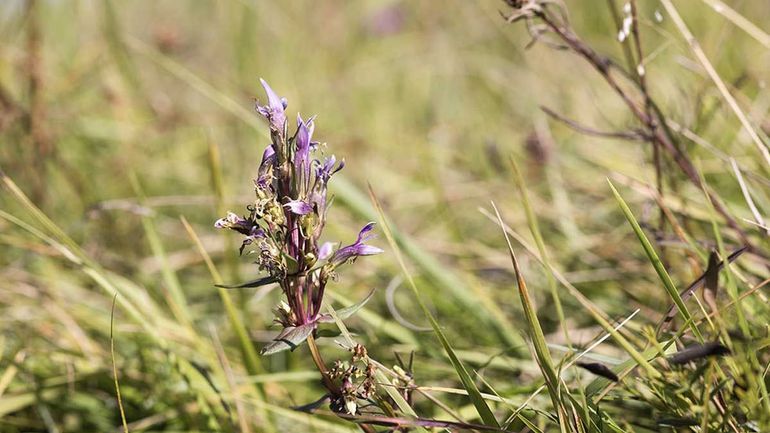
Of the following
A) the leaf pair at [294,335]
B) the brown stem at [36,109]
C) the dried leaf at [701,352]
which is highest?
the brown stem at [36,109]

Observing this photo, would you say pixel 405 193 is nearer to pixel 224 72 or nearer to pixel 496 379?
pixel 496 379

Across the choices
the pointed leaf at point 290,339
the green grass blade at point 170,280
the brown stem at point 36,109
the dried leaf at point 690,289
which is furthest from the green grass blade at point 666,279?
the brown stem at point 36,109

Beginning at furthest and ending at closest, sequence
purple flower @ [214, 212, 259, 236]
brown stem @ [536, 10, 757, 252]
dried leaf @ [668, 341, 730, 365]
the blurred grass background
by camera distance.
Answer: the blurred grass background → brown stem @ [536, 10, 757, 252] → purple flower @ [214, 212, 259, 236] → dried leaf @ [668, 341, 730, 365]

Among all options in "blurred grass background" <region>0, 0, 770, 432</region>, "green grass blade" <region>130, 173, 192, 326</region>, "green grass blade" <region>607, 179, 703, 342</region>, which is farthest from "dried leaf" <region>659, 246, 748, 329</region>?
"green grass blade" <region>130, 173, 192, 326</region>

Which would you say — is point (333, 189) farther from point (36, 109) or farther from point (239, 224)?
point (36, 109)

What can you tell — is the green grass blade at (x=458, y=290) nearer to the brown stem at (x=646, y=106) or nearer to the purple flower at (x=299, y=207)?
the brown stem at (x=646, y=106)

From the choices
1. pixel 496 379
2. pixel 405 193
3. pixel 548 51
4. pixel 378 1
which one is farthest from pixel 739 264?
pixel 378 1

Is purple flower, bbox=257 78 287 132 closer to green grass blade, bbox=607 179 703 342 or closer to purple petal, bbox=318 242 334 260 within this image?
purple petal, bbox=318 242 334 260

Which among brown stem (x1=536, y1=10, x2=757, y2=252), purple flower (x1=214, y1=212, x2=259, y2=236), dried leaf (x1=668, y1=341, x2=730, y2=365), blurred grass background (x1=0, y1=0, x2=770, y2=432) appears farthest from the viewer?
blurred grass background (x1=0, y1=0, x2=770, y2=432)
